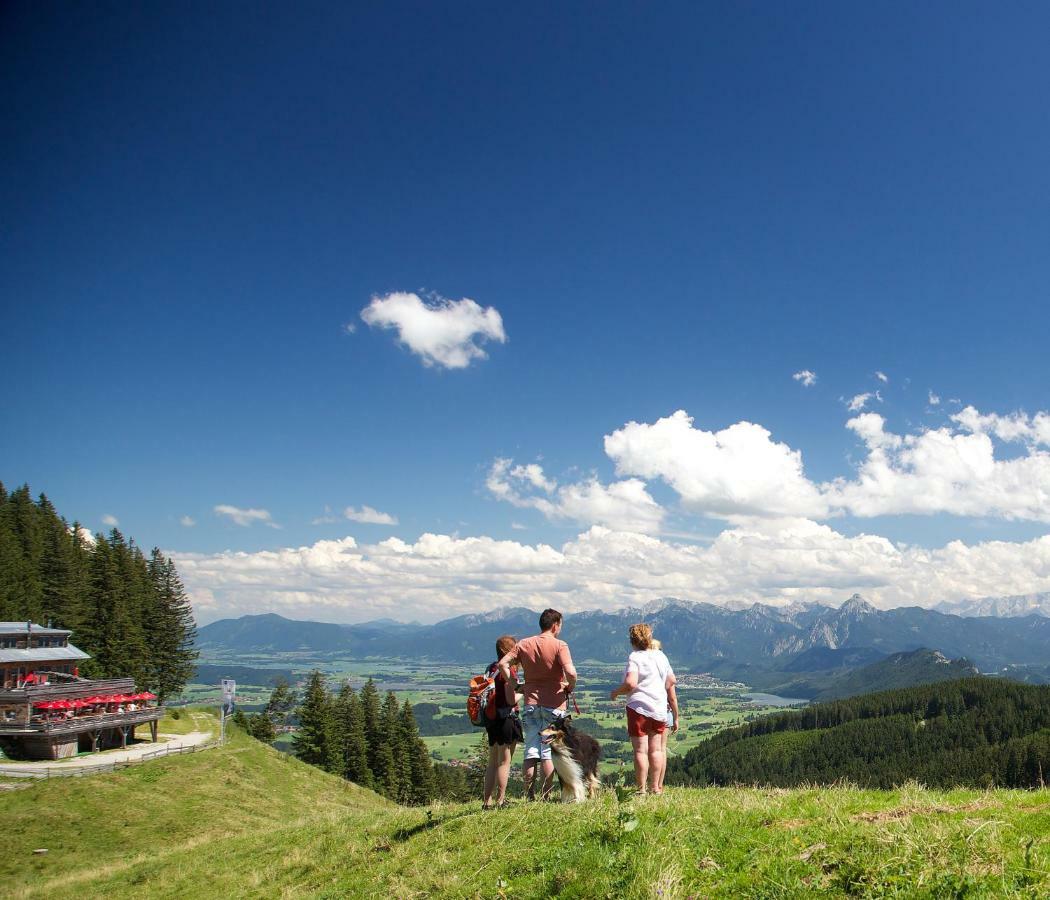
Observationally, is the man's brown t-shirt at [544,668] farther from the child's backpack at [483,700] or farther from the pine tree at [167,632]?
the pine tree at [167,632]

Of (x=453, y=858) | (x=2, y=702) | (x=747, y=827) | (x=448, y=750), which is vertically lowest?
(x=448, y=750)

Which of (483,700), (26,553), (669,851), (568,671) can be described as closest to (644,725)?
(568,671)

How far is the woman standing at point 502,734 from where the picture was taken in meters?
9.62

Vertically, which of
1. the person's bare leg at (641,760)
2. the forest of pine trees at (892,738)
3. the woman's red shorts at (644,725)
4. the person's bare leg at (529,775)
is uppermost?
the woman's red shorts at (644,725)

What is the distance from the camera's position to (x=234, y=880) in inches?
487

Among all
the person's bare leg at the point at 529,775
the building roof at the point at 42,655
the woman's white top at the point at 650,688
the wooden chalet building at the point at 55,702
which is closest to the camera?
the woman's white top at the point at 650,688

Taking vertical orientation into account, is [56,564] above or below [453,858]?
above

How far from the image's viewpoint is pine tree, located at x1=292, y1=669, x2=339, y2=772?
198 feet

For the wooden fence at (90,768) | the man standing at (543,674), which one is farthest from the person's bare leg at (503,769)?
the wooden fence at (90,768)

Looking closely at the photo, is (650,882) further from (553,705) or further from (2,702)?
(2,702)

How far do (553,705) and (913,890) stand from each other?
18.6ft

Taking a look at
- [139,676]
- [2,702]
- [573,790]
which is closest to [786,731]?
[139,676]

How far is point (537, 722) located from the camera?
9.76 meters

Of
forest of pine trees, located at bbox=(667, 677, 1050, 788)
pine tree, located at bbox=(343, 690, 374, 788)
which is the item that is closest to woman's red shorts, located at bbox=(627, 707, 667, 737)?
pine tree, located at bbox=(343, 690, 374, 788)
